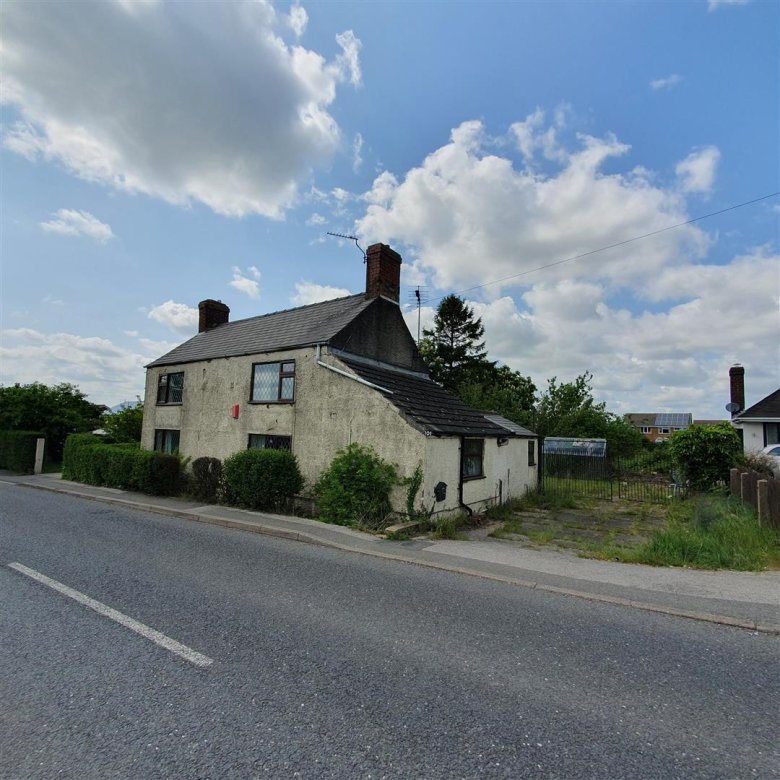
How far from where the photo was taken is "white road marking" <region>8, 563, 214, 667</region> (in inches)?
161

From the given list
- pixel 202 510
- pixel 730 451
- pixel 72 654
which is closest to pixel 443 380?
pixel 730 451

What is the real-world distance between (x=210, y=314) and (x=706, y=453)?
21790mm

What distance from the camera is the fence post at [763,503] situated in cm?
848

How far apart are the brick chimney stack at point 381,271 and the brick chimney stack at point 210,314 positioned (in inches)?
391

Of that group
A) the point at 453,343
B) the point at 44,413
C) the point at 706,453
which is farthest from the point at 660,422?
the point at 44,413

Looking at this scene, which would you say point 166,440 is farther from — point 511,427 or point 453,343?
point 453,343

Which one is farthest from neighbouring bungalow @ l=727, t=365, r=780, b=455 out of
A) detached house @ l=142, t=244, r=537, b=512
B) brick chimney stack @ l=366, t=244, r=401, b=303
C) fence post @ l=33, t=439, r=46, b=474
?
fence post @ l=33, t=439, r=46, b=474

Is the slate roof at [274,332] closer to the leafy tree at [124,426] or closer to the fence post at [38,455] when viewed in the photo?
the leafy tree at [124,426]

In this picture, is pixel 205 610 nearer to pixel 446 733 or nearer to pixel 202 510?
pixel 446 733

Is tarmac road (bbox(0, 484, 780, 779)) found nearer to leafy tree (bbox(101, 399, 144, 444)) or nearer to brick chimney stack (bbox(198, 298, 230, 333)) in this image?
brick chimney stack (bbox(198, 298, 230, 333))

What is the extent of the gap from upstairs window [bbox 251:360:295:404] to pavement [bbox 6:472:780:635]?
423 centimetres

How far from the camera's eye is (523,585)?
6.57 metres

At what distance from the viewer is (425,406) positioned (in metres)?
12.8

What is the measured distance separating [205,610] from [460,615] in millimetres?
2951
